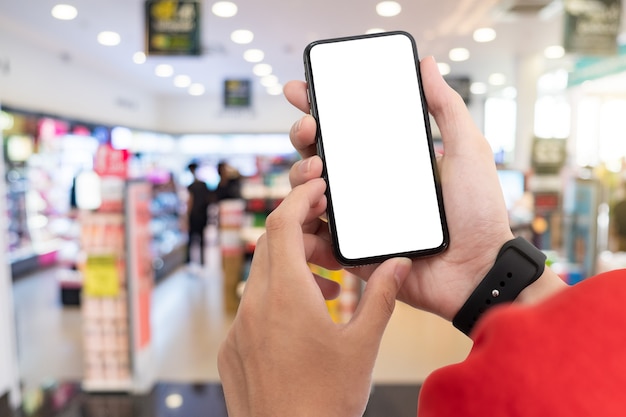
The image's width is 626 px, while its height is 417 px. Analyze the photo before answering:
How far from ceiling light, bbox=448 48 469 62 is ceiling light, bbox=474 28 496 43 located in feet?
2.01

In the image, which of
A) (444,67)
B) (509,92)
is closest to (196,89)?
(444,67)

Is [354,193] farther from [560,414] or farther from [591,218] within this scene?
[591,218]

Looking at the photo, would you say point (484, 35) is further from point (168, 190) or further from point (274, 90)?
point (274, 90)

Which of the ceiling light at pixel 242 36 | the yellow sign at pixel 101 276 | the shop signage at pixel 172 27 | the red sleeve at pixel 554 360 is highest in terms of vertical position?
the ceiling light at pixel 242 36

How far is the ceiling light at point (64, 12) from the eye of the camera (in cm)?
493

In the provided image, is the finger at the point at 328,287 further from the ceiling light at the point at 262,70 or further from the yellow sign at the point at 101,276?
the ceiling light at the point at 262,70

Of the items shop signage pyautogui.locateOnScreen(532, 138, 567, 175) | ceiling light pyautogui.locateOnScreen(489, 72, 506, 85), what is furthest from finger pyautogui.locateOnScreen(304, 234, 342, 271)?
ceiling light pyautogui.locateOnScreen(489, 72, 506, 85)

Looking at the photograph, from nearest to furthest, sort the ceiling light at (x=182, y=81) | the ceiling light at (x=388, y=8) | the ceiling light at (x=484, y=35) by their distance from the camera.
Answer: the ceiling light at (x=388, y=8), the ceiling light at (x=484, y=35), the ceiling light at (x=182, y=81)

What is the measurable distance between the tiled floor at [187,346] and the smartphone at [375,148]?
2582mm

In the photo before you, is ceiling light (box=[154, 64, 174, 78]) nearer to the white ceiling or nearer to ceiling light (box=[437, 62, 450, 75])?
the white ceiling

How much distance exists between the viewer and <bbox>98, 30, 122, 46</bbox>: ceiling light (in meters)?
6.04

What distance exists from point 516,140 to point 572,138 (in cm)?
476

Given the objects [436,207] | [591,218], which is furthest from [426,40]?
[436,207]

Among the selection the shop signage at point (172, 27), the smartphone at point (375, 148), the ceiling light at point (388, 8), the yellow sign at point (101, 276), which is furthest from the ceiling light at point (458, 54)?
the smartphone at point (375, 148)
